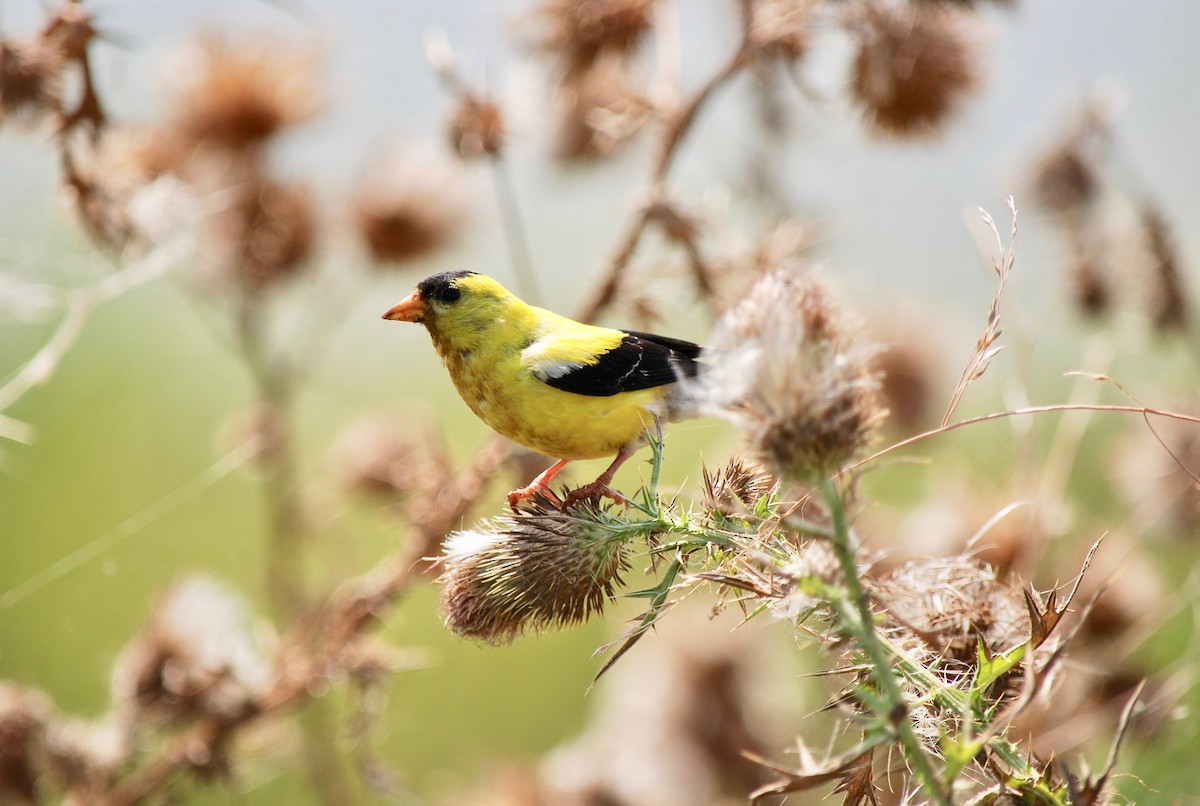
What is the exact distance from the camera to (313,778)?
2.37 meters

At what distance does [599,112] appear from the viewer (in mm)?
2285

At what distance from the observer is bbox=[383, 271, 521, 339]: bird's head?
1533mm

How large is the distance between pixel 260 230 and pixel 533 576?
5.86 ft

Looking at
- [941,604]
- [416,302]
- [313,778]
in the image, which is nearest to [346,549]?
[313,778]

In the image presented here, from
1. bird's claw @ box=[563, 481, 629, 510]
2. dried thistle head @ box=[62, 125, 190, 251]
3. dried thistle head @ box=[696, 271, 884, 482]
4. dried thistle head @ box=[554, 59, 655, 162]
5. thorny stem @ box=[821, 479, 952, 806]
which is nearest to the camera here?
thorny stem @ box=[821, 479, 952, 806]

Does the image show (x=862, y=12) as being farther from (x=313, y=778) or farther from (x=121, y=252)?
(x=313, y=778)

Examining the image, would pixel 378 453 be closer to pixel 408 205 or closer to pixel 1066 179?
pixel 408 205

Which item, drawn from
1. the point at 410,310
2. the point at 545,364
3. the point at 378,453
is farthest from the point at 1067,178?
the point at 378,453

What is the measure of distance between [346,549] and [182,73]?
1.38 meters

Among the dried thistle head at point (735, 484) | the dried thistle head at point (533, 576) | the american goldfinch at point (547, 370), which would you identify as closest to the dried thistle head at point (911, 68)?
the american goldfinch at point (547, 370)

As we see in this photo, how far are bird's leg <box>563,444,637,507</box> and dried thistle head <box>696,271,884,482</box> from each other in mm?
216

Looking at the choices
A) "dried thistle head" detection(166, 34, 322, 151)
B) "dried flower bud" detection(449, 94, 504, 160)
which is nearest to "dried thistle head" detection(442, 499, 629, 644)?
"dried flower bud" detection(449, 94, 504, 160)

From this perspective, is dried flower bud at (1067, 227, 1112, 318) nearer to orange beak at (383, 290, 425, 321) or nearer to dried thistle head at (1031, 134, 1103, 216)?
dried thistle head at (1031, 134, 1103, 216)

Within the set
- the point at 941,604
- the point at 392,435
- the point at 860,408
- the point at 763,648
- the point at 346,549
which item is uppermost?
the point at 860,408
